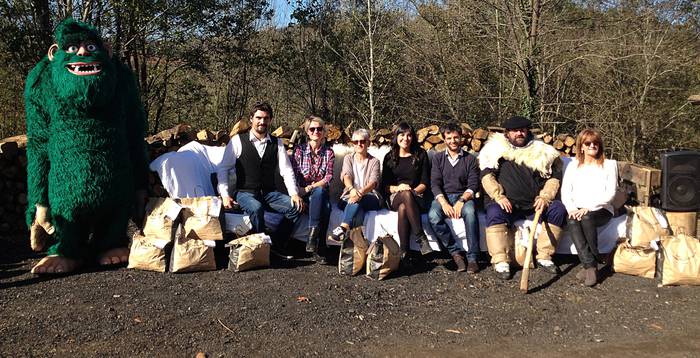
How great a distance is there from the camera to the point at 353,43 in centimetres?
971

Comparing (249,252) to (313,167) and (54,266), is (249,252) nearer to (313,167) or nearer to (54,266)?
(313,167)

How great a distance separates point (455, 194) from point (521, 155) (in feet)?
2.14

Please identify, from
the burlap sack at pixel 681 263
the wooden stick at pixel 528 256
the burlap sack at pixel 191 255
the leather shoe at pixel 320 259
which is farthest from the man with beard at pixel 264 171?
the burlap sack at pixel 681 263

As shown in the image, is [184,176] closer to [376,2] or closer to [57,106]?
[57,106]

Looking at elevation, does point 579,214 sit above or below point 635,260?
above

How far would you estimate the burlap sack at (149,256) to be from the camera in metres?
4.33

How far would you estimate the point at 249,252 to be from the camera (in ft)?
14.3

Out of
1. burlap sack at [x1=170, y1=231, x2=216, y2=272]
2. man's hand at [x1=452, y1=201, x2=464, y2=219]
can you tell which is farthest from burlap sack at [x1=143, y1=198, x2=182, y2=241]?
man's hand at [x1=452, y1=201, x2=464, y2=219]

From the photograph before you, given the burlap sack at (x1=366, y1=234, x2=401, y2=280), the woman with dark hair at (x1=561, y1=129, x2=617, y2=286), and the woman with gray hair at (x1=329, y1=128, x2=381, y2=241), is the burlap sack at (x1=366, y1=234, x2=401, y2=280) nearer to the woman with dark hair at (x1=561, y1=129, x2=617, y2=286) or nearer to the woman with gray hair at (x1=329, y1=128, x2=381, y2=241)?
the woman with gray hair at (x1=329, y1=128, x2=381, y2=241)

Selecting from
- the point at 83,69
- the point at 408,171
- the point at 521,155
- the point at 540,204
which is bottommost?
the point at 540,204

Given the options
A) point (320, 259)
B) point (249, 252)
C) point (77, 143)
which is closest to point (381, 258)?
point (320, 259)

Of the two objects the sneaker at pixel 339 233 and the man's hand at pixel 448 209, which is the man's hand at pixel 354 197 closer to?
the sneaker at pixel 339 233

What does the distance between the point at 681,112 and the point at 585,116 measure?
207 cm

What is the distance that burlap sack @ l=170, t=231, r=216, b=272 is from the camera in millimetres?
4285
